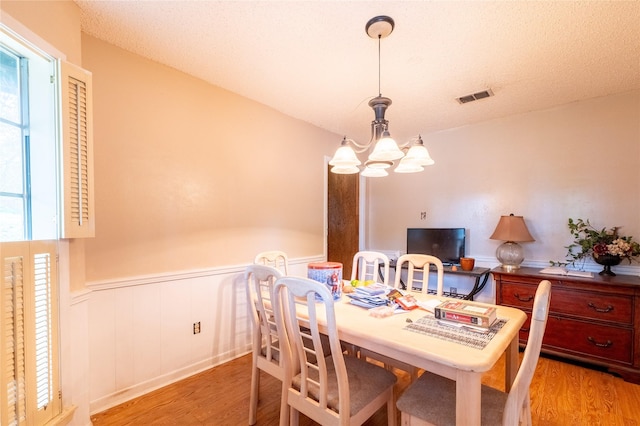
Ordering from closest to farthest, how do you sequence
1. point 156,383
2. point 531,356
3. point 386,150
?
1. point 531,356
2. point 386,150
3. point 156,383

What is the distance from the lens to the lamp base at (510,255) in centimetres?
303

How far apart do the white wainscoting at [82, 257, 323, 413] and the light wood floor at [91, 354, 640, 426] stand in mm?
117

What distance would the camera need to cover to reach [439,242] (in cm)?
359

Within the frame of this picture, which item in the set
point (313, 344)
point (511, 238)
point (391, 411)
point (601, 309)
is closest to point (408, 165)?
point (313, 344)

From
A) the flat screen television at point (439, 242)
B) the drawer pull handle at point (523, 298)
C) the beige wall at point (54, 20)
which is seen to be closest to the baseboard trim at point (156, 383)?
the beige wall at point (54, 20)

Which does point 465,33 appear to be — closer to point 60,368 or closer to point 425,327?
point 425,327

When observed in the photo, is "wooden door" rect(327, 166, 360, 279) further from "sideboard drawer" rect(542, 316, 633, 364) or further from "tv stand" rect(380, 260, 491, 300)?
"sideboard drawer" rect(542, 316, 633, 364)

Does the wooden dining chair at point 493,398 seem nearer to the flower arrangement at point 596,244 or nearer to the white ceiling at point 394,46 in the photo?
the white ceiling at point 394,46

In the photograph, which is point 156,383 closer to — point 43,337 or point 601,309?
point 43,337

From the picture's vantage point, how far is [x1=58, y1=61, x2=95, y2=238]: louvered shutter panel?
1533mm

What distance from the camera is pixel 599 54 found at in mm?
2047

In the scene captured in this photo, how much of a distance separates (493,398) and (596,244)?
2.26 m

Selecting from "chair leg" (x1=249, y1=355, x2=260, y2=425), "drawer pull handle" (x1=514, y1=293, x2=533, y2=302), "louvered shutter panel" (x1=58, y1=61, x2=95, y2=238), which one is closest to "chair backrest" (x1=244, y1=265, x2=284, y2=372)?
"chair leg" (x1=249, y1=355, x2=260, y2=425)

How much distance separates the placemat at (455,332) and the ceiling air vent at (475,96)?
85.0 inches
